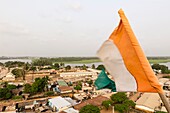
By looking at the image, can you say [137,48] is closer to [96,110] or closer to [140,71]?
[140,71]

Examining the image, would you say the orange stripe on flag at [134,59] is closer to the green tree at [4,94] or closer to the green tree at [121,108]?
the green tree at [121,108]

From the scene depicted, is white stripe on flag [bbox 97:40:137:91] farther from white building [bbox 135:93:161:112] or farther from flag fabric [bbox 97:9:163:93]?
white building [bbox 135:93:161:112]

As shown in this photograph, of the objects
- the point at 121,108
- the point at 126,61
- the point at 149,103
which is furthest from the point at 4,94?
the point at 126,61

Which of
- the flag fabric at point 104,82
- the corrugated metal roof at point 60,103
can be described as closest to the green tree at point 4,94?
the corrugated metal roof at point 60,103

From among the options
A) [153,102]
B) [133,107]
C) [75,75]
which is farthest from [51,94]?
[75,75]

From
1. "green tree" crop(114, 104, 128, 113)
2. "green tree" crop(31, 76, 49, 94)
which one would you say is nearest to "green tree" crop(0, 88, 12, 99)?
"green tree" crop(31, 76, 49, 94)

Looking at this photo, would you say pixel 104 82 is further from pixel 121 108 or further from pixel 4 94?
pixel 4 94

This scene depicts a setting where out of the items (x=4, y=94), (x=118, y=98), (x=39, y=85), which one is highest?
(x=39, y=85)
